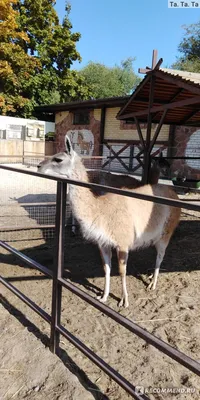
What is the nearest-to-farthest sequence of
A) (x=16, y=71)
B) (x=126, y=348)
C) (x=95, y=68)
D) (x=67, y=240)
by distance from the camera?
(x=126, y=348) → (x=67, y=240) → (x=16, y=71) → (x=95, y=68)

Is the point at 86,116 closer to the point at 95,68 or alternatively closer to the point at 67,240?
the point at 67,240

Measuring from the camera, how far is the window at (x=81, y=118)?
19.0 metres

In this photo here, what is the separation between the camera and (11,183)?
10.1 metres

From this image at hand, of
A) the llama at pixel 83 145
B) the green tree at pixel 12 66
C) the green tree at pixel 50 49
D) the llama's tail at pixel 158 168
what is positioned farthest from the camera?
the green tree at pixel 50 49

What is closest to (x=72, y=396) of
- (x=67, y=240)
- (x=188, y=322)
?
(x=188, y=322)

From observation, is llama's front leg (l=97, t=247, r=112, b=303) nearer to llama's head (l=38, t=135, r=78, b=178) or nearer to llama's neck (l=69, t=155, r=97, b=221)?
llama's neck (l=69, t=155, r=97, b=221)

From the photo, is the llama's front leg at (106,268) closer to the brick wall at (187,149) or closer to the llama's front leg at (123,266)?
the llama's front leg at (123,266)

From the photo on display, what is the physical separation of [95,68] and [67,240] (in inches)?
1509

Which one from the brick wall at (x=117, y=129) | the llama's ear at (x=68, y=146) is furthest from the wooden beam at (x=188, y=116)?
the brick wall at (x=117, y=129)

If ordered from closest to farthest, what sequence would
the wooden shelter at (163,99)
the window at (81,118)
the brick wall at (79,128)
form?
the wooden shelter at (163,99) < the brick wall at (79,128) < the window at (81,118)

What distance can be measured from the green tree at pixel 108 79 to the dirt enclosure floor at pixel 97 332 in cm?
3306

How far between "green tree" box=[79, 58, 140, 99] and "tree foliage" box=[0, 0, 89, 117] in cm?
828

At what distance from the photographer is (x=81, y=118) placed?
1953 cm

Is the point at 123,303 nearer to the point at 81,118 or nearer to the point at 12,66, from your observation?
the point at 81,118
